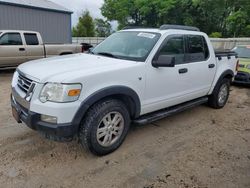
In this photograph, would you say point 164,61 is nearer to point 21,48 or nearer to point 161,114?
point 161,114

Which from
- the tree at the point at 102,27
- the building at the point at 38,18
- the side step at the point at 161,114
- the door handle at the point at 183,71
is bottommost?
the side step at the point at 161,114

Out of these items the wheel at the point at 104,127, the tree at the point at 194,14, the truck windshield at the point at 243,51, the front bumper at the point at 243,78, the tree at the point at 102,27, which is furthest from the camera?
the tree at the point at 102,27

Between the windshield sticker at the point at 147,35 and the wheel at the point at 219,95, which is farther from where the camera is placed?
the wheel at the point at 219,95

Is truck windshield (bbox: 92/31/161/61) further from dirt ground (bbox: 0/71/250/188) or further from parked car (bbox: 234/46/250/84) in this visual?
parked car (bbox: 234/46/250/84)

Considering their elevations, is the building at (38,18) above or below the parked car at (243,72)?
above

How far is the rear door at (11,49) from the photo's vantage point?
28.9 feet

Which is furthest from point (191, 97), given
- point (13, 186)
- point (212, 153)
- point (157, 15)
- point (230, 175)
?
point (157, 15)

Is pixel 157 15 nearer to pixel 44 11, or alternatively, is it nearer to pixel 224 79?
pixel 44 11

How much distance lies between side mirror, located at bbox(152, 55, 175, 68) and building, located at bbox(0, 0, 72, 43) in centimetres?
1316

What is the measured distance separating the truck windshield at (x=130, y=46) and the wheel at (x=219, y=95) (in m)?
2.33

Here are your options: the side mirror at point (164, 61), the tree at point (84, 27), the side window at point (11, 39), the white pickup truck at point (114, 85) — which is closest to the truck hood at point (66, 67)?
the white pickup truck at point (114, 85)

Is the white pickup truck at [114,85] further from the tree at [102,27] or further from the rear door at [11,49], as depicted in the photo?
the tree at [102,27]

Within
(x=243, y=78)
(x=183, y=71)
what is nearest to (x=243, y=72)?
(x=243, y=78)

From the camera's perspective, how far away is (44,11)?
15.4 m
